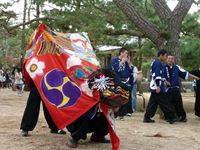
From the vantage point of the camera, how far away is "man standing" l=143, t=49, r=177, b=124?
9.58 metres

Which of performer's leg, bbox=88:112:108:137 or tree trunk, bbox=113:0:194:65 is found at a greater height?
tree trunk, bbox=113:0:194:65

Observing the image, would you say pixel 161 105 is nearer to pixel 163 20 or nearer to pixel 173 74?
pixel 173 74

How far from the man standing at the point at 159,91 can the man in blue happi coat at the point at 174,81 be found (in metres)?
0.22

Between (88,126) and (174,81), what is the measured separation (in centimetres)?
401

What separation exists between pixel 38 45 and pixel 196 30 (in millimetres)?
9078

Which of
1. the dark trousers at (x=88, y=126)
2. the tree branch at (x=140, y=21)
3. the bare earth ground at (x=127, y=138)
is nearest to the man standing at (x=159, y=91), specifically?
the bare earth ground at (x=127, y=138)

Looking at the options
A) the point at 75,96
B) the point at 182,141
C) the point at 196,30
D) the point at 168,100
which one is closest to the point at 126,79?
the point at 168,100

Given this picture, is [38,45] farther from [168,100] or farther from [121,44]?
[121,44]

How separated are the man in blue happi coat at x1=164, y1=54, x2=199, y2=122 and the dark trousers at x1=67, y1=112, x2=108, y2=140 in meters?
3.64

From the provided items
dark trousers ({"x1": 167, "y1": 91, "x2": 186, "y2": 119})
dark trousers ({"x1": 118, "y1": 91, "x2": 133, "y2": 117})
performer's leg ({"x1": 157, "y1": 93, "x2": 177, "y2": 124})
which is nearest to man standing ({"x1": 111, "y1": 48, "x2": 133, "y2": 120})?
dark trousers ({"x1": 118, "y1": 91, "x2": 133, "y2": 117})

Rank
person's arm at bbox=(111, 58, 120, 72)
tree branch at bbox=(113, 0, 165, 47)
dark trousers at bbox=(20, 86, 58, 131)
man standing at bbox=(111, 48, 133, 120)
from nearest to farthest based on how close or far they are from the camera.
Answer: dark trousers at bbox=(20, 86, 58, 131), man standing at bbox=(111, 48, 133, 120), person's arm at bbox=(111, 58, 120, 72), tree branch at bbox=(113, 0, 165, 47)

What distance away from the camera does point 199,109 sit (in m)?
10.9

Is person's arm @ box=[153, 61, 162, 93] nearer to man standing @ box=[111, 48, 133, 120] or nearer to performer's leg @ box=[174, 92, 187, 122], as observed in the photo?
man standing @ box=[111, 48, 133, 120]

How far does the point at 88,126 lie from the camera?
21.1ft
